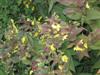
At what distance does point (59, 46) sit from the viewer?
211 centimetres

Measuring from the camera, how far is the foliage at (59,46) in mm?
2109

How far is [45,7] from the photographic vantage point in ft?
10.7

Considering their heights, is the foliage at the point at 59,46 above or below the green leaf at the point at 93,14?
below

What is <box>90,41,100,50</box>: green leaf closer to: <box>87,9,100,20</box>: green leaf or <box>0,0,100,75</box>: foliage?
<box>0,0,100,75</box>: foliage

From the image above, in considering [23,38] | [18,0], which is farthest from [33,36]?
[18,0]

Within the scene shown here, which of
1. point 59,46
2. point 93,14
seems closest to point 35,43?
point 59,46

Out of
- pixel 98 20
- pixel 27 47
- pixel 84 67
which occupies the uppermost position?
pixel 98 20

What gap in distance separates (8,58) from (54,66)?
0.43 metres

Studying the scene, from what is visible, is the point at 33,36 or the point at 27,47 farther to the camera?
the point at 33,36

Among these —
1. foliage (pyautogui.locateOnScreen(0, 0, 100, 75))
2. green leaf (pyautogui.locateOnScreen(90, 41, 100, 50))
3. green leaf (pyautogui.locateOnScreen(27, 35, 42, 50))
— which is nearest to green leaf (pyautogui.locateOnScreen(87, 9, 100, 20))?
foliage (pyautogui.locateOnScreen(0, 0, 100, 75))

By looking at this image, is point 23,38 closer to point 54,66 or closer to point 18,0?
point 54,66

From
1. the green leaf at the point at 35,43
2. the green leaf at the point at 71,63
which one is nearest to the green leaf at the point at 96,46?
the green leaf at the point at 71,63

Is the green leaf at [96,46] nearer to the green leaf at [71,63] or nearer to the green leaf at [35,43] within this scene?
the green leaf at [71,63]

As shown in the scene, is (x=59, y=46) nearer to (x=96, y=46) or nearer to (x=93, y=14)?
(x=96, y=46)
